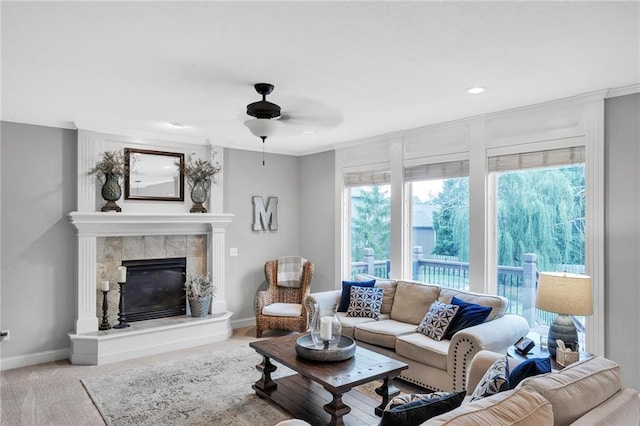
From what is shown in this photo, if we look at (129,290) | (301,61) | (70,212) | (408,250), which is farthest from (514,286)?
(70,212)

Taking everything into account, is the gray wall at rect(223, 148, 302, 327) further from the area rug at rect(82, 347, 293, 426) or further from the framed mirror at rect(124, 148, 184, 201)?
the area rug at rect(82, 347, 293, 426)

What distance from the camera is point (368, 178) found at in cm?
539

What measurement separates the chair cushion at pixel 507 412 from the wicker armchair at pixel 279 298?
12.0 ft

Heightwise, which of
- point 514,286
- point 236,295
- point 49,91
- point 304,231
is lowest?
point 236,295

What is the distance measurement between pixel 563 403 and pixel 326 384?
146 centimetres

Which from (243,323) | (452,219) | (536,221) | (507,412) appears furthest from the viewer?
(243,323)

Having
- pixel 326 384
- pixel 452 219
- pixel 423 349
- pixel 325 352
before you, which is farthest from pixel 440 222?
pixel 326 384

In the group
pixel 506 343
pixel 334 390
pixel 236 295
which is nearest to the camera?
pixel 334 390

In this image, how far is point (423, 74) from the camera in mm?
2885

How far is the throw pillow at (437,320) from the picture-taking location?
3570 millimetres

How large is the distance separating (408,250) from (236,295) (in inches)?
100.0

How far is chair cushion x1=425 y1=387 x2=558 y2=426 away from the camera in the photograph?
132 cm

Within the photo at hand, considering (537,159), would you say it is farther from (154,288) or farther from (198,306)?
(154,288)

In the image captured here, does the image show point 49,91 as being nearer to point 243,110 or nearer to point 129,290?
point 243,110
